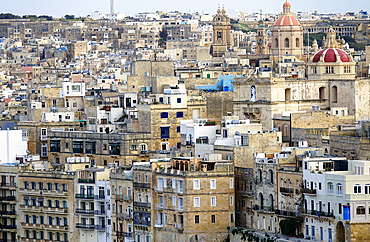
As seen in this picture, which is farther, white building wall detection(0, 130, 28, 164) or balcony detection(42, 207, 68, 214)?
white building wall detection(0, 130, 28, 164)

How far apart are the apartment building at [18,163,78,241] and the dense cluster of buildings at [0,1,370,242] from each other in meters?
0.09

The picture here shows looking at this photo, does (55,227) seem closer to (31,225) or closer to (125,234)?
(31,225)

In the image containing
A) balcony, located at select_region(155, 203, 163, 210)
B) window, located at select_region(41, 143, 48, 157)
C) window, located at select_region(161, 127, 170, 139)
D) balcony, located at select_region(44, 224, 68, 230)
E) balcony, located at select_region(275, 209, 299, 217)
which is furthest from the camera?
window, located at select_region(41, 143, 48, 157)

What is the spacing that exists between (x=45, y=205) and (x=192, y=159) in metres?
12.3

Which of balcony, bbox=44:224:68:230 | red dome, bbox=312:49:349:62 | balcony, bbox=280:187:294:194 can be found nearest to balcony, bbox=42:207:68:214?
balcony, bbox=44:224:68:230

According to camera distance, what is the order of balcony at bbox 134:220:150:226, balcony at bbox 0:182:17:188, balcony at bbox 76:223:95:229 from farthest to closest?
balcony at bbox 0:182:17:188
balcony at bbox 76:223:95:229
balcony at bbox 134:220:150:226

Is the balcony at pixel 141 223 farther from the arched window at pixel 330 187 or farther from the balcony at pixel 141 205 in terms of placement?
the arched window at pixel 330 187

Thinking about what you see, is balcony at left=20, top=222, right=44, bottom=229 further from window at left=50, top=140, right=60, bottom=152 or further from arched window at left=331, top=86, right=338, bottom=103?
arched window at left=331, top=86, right=338, bottom=103

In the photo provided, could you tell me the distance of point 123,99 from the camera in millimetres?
93750

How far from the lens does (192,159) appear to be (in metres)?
70.7

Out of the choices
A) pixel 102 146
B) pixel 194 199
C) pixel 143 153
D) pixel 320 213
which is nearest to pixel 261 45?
pixel 102 146

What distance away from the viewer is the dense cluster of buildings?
220ft

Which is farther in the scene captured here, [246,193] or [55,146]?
[55,146]

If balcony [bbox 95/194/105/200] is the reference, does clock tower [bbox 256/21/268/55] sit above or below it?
above
